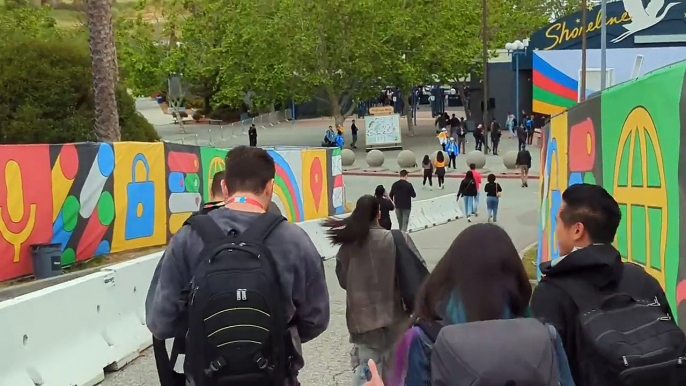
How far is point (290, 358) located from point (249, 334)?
303mm

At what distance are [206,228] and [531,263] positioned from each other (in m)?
11.2

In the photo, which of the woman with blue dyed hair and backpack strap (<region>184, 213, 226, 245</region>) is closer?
the woman with blue dyed hair

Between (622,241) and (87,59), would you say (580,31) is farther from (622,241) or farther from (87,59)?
(622,241)

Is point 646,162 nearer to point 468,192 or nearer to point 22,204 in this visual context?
point 22,204

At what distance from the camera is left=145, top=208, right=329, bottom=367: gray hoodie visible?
3.43 m

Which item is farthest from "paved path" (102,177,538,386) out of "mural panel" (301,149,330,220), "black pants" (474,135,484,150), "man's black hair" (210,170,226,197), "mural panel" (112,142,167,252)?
"black pants" (474,135,484,150)

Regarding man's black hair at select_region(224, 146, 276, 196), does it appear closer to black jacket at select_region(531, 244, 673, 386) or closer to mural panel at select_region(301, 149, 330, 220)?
black jacket at select_region(531, 244, 673, 386)

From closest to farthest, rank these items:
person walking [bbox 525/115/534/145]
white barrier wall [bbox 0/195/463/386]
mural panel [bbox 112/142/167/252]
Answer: white barrier wall [bbox 0/195/463/386], mural panel [bbox 112/142/167/252], person walking [bbox 525/115/534/145]

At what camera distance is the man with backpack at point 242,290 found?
3178mm

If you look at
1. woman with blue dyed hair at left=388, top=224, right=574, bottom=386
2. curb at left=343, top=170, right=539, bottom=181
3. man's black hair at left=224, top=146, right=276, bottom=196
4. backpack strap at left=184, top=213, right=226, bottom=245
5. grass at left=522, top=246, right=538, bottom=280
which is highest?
man's black hair at left=224, top=146, right=276, bottom=196

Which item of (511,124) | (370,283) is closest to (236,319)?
(370,283)

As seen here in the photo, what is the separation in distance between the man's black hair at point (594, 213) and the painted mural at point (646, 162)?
5.99ft

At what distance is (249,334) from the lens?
318 cm

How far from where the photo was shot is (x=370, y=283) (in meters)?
5.79
